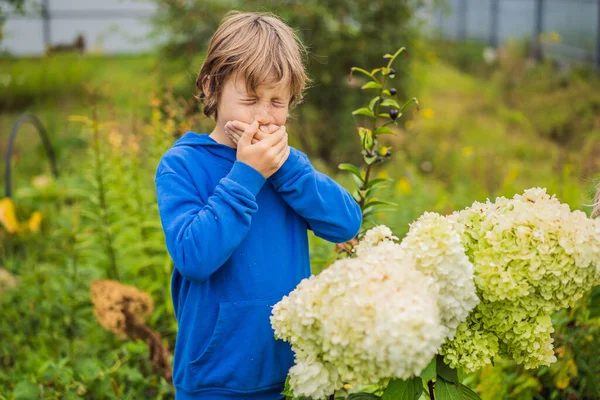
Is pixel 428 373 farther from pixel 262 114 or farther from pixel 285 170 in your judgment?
pixel 262 114

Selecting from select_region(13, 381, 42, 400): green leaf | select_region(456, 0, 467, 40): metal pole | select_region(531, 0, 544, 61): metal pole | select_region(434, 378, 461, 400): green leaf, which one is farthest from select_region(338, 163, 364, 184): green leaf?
select_region(456, 0, 467, 40): metal pole

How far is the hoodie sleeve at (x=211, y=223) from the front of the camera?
1.37m

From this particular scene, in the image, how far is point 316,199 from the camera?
5.07 ft

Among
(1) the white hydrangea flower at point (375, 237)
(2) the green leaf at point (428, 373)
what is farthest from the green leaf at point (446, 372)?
(1) the white hydrangea flower at point (375, 237)

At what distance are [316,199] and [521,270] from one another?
50 centimetres

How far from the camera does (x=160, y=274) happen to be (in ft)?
10.8

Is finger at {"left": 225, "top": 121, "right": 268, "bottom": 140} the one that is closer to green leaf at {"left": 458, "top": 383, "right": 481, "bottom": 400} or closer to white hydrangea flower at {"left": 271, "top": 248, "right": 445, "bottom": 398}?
white hydrangea flower at {"left": 271, "top": 248, "right": 445, "bottom": 398}

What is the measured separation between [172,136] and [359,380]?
8.32ft

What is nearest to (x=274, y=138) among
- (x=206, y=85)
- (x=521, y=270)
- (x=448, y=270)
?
(x=206, y=85)

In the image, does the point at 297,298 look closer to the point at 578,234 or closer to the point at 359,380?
the point at 359,380

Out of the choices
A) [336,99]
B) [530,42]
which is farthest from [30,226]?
[530,42]

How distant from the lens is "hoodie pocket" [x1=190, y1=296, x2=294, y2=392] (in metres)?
1.53

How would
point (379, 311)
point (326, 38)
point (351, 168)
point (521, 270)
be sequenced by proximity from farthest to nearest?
point (326, 38) < point (351, 168) < point (521, 270) < point (379, 311)

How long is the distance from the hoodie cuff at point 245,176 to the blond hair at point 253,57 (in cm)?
18
